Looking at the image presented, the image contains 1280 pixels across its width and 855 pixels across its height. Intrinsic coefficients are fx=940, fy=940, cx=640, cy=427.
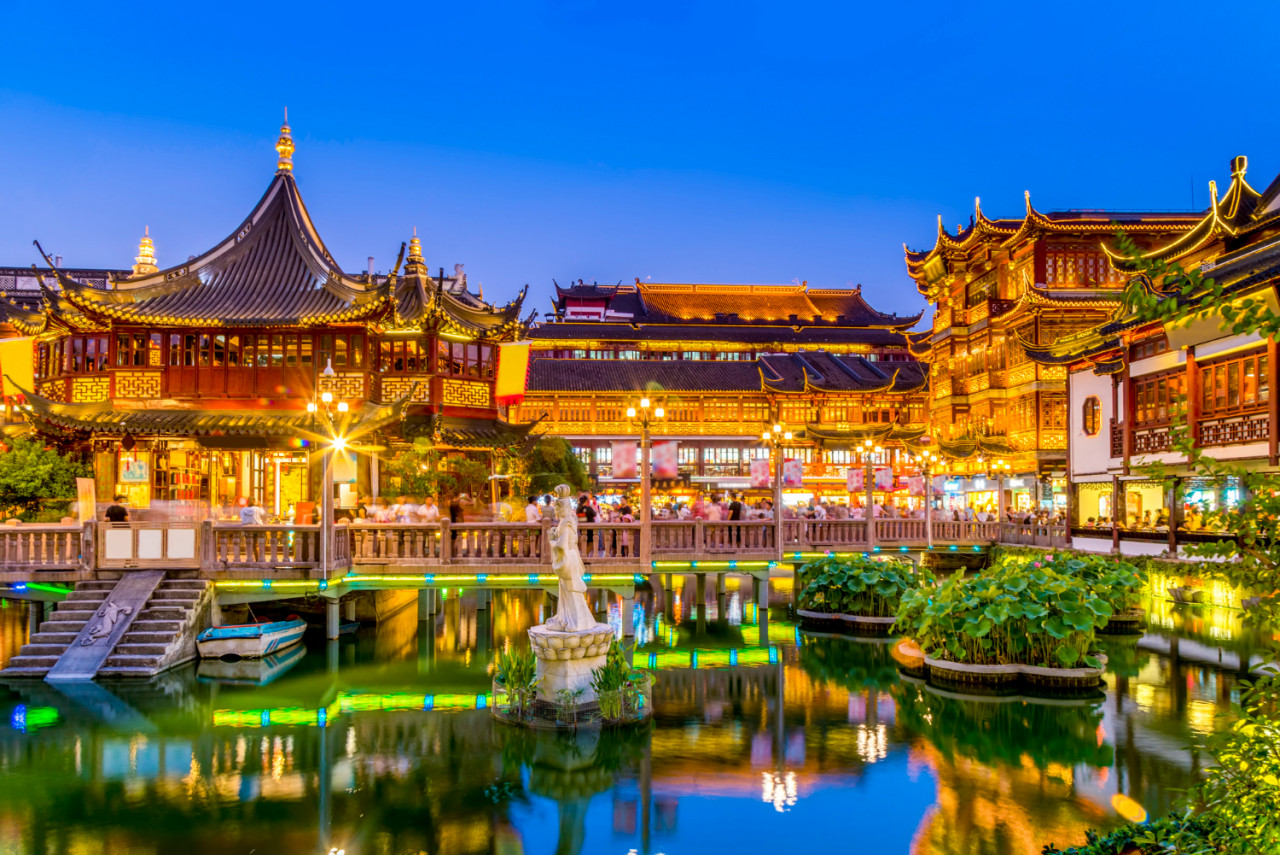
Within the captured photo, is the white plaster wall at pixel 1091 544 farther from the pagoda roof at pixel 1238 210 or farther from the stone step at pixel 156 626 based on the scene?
the stone step at pixel 156 626

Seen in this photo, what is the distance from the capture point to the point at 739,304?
2970 inches

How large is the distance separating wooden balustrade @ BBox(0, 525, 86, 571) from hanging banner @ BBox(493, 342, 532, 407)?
14988mm

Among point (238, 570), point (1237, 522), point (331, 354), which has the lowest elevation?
point (238, 570)

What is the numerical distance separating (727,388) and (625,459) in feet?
144

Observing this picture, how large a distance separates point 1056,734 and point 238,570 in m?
13.9

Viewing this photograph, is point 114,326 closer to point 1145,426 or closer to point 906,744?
point 906,744

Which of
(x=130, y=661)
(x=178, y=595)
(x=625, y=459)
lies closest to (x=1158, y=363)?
(x=625, y=459)

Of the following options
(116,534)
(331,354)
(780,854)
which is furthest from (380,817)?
(331,354)

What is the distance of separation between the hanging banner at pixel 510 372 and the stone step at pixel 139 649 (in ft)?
51.7

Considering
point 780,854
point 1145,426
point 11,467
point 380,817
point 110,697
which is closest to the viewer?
point 780,854

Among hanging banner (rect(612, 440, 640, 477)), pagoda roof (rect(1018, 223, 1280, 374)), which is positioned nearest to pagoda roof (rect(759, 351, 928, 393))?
pagoda roof (rect(1018, 223, 1280, 374))

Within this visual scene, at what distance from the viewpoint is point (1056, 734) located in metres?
12.8

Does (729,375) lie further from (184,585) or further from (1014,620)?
(184,585)

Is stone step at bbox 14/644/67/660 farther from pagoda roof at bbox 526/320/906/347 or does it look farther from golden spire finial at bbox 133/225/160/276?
pagoda roof at bbox 526/320/906/347
